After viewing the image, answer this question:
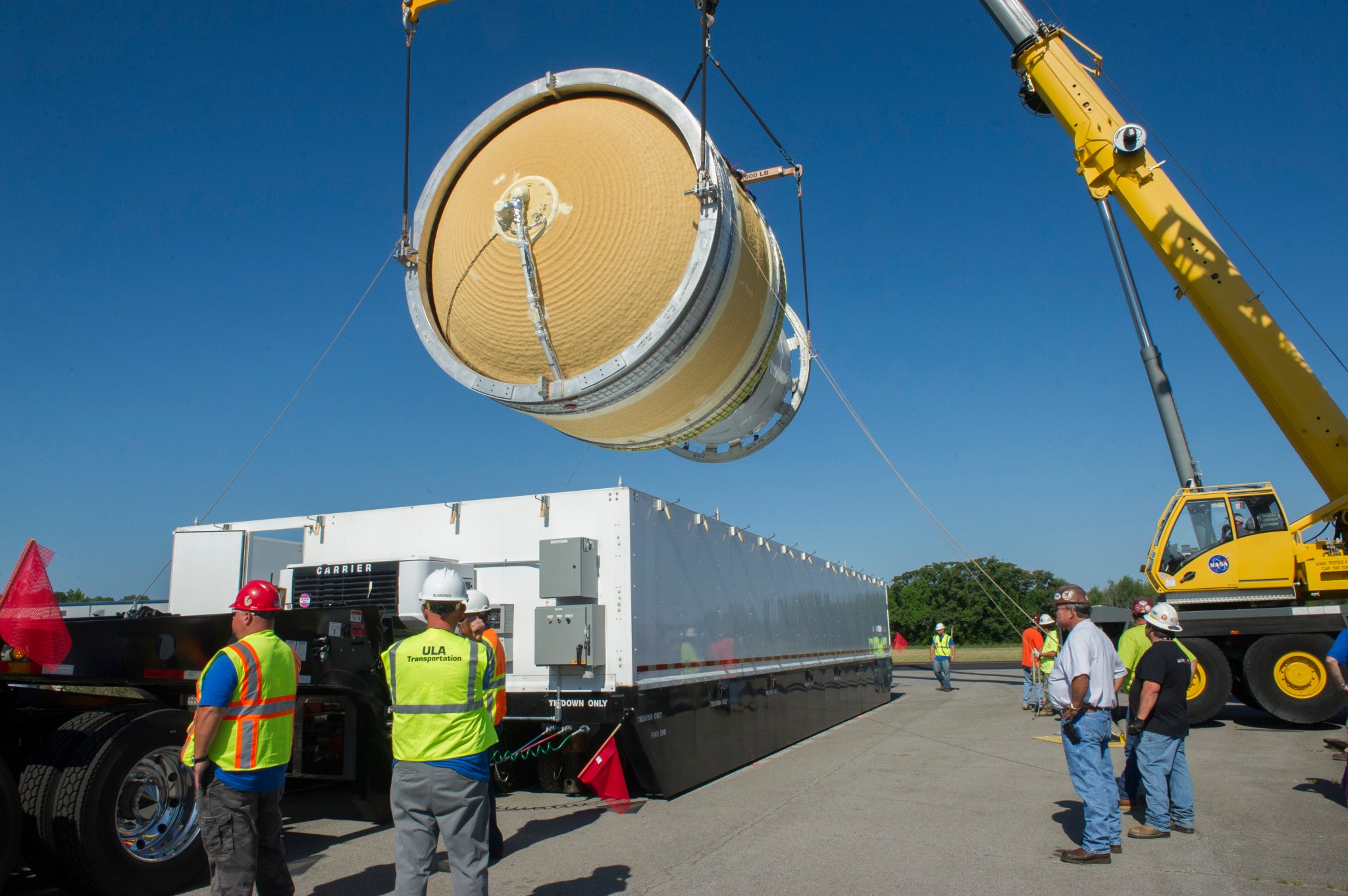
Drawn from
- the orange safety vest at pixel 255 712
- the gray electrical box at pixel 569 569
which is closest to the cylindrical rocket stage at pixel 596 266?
the gray electrical box at pixel 569 569

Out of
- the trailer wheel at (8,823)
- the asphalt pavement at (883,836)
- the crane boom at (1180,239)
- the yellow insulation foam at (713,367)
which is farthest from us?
the crane boom at (1180,239)

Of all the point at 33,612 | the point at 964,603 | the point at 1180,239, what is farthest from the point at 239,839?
the point at 964,603

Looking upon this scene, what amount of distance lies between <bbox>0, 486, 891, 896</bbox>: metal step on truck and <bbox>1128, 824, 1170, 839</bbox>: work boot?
3.63 metres

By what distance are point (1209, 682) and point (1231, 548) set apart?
6.40ft

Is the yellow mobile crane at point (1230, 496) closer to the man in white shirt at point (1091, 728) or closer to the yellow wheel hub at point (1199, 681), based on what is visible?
the yellow wheel hub at point (1199, 681)

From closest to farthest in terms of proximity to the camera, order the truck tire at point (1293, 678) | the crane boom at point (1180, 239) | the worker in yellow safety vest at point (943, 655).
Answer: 1. the crane boom at point (1180, 239)
2. the truck tire at point (1293, 678)
3. the worker in yellow safety vest at point (943, 655)

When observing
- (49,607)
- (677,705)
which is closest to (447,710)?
(49,607)

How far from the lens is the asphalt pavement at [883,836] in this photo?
16.6 ft

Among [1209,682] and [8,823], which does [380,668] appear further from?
[1209,682]

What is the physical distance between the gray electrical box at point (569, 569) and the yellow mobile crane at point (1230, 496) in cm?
905

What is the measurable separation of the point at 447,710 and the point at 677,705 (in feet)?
13.9

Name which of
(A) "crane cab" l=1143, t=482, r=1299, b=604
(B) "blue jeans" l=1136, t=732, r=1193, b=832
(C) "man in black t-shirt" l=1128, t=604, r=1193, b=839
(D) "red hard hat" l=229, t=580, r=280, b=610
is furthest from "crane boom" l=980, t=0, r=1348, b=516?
(D) "red hard hat" l=229, t=580, r=280, b=610

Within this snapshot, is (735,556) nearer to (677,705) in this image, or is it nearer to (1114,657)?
(677,705)

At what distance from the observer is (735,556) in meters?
9.61
